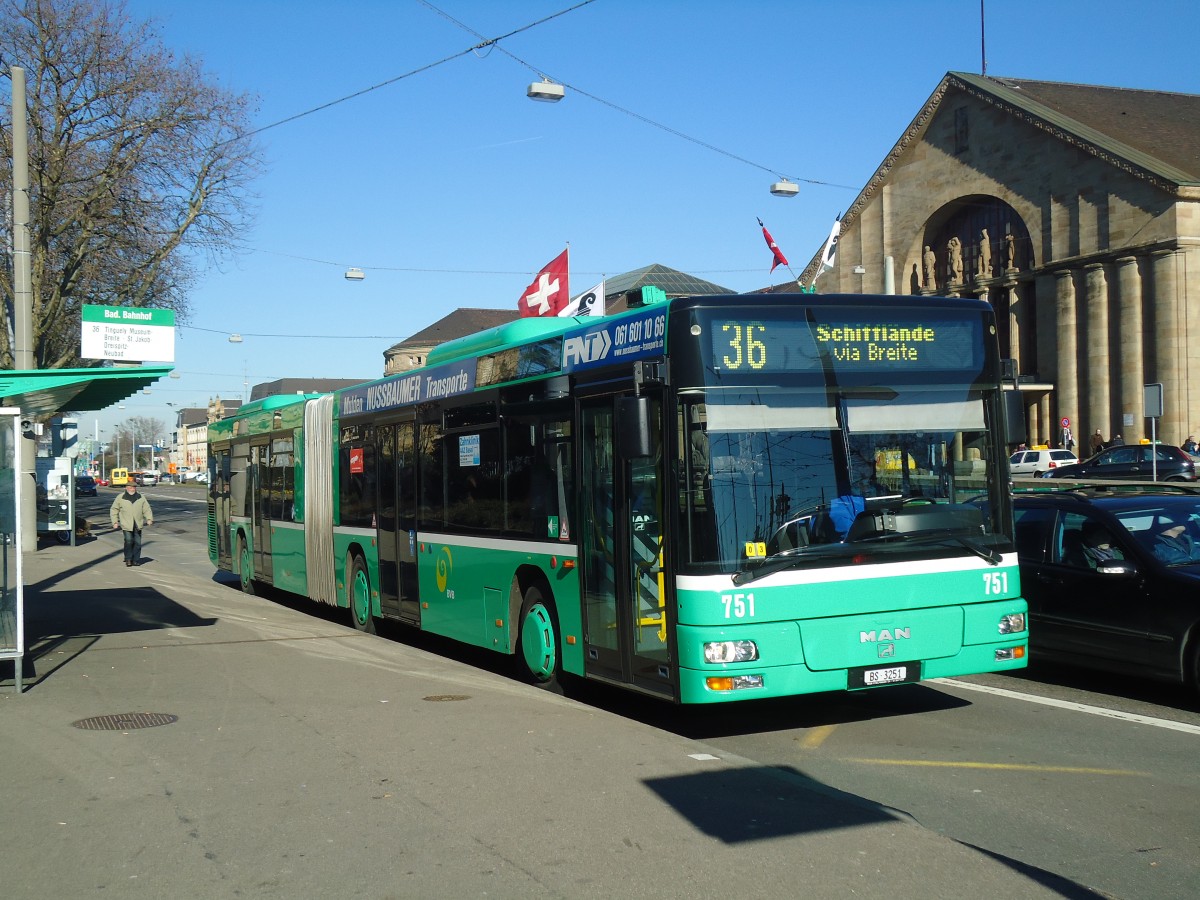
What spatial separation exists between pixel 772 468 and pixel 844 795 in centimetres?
214

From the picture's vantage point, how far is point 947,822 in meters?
6.26

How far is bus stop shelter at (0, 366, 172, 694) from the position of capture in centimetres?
927

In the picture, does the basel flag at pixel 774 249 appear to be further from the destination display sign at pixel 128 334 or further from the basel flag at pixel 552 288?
the destination display sign at pixel 128 334

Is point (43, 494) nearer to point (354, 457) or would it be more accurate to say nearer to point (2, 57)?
point (2, 57)

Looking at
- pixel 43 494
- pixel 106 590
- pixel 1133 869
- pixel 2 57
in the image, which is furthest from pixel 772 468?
A: pixel 43 494

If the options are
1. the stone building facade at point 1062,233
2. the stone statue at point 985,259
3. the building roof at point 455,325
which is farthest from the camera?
the building roof at point 455,325

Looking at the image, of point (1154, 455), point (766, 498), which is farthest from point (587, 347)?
point (1154, 455)

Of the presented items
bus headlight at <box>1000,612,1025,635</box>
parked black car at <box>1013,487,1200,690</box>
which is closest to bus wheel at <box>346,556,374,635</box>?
parked black car at <box>1013,487,1200,690</box>

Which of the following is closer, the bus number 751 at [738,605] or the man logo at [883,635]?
the bus number 751 at [738,605]

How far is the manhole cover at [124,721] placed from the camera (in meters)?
8.68

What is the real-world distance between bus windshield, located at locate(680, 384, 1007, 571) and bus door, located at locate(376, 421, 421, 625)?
585 centimetres

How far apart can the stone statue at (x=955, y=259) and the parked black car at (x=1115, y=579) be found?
2180 inches

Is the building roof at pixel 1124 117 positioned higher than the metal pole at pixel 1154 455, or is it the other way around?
the building roof at pixel 1124 117

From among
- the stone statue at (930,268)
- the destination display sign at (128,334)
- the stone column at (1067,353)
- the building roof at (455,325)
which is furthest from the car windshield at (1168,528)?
the building roof at (455,325)
